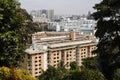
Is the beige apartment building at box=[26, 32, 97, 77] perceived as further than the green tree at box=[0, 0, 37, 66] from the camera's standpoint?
Yes

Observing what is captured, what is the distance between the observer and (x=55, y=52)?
39031 millimetres

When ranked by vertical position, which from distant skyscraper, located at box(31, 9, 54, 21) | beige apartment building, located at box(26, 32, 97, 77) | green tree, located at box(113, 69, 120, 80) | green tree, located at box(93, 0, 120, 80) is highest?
green tree, located at box(93, 0, 120, 80)

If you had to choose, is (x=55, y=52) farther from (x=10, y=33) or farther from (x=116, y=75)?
(x=10, y=33)

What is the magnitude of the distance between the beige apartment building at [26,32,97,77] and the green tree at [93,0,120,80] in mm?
23485

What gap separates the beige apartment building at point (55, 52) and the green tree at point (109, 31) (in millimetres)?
23485

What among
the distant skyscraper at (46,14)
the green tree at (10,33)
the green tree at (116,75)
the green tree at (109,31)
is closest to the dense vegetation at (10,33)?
the green tree at (10,33)

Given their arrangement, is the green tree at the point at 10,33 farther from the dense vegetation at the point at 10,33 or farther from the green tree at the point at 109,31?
the green tree at the point at 109,31

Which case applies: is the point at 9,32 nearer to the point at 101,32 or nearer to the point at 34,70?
the point at 101,32

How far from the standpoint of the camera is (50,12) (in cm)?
13425

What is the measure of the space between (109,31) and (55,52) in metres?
30.6

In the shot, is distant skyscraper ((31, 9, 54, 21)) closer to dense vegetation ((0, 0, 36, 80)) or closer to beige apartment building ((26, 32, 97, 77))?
beige apartment building ((26, 32, 97, 77))

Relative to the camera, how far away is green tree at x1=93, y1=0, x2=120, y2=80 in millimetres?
8492

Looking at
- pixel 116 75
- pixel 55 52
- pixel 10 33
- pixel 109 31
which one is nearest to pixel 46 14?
pixel 55 52

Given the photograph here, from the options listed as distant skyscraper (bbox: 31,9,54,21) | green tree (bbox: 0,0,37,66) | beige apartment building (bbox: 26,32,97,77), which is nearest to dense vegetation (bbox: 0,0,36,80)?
green tree (bbox: 0,0,37,66)
